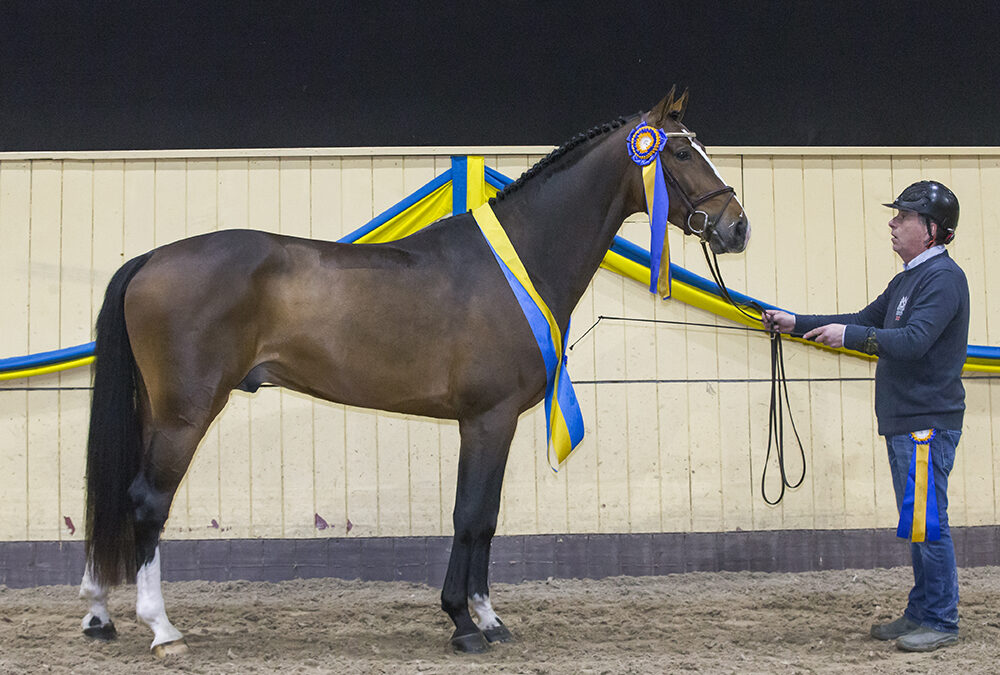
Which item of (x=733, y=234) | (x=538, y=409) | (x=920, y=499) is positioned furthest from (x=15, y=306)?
(x=920, y=499)

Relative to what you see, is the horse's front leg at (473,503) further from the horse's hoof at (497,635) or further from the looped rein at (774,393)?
the looped rein at (774,393)

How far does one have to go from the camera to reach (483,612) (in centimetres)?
324

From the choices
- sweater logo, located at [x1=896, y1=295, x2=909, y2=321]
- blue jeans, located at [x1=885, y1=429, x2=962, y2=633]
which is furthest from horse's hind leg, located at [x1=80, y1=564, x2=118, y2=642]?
sweater logo, located at [x1=896, y1=295, x2=909, y2=321]

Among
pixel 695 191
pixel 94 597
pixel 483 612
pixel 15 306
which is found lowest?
pixel 483 612

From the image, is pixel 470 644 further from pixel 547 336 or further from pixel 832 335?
pixel 832 335

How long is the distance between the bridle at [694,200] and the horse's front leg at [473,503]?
1.03 meters

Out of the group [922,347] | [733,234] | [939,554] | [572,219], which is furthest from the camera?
[572,219]

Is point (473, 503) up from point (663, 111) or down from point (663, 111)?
down

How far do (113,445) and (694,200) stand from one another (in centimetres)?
243

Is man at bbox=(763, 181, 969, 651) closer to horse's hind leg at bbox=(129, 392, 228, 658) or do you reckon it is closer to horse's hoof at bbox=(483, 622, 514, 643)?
horse's hoof at bbox=(483, 622, 514, 643)

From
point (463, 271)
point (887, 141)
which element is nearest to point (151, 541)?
point (463, 271)

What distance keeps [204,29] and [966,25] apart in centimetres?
417

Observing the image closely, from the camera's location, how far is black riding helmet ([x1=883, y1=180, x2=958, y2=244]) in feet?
10.0

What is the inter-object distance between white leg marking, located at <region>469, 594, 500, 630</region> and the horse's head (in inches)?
65.7
